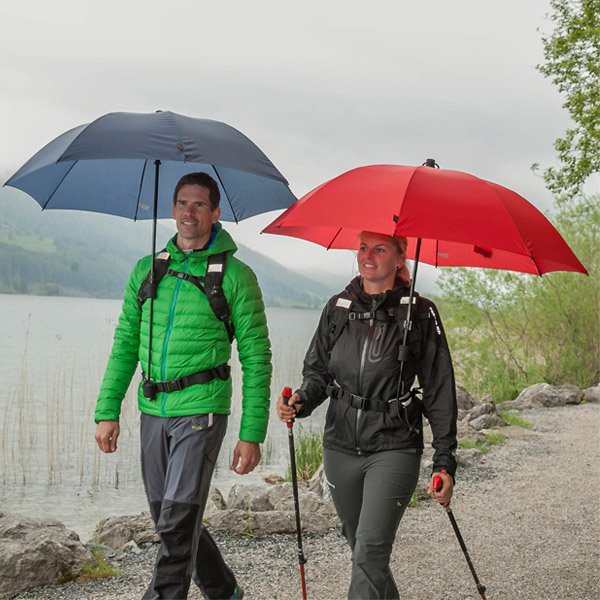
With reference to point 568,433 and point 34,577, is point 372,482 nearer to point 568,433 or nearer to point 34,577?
point 34,577

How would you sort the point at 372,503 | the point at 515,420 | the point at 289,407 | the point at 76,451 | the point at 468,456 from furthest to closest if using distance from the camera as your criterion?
the point at 515,420, the point at 76,451, the point at 468,456, the point at 289,407, the point at 372,503

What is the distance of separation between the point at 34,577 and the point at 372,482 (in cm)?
282

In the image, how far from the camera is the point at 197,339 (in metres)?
3.43

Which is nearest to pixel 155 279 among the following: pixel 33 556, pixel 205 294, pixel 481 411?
pixel 205 294

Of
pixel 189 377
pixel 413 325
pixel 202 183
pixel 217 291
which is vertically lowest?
pixel 189 377

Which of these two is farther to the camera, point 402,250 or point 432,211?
point 402,250

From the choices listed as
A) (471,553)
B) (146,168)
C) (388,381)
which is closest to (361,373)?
(388,381)

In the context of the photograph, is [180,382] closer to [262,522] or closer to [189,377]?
[189,377]

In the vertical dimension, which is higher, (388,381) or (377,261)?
(377,261)

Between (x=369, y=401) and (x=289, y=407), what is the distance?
374 mm

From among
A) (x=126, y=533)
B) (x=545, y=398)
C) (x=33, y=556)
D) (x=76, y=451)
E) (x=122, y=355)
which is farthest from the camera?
(x=545, y=398)

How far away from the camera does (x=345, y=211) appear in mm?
3277

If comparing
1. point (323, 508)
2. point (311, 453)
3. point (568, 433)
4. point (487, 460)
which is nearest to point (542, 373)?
point (568, 433)

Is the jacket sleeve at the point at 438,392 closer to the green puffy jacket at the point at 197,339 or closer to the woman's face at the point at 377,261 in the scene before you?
the woman's face at the point at 377,261
